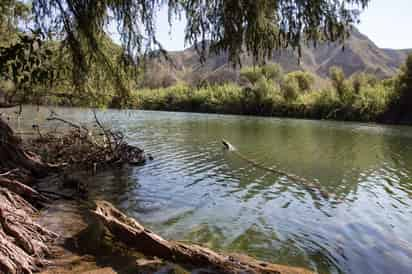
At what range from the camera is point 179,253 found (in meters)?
4.68

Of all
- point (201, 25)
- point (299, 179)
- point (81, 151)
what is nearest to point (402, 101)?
point (299, 179)

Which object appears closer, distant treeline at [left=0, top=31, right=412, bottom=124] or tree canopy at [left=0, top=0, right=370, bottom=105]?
tree canopy at [left=0, top=0, right=370, bottom=105]

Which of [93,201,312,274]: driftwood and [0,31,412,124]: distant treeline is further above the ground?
[0,31,412,124]: distant treeline

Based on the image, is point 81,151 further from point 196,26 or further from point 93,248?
point 196,26

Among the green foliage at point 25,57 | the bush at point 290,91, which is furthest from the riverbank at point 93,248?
the bush at point 290,91

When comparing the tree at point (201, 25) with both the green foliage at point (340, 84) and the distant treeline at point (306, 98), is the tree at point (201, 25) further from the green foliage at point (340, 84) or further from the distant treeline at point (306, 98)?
the green foliage at point (340, 84)

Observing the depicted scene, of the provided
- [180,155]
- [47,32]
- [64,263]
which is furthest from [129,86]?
[180,155]

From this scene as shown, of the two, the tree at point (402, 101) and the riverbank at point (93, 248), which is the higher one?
the tree at point (402, 101)

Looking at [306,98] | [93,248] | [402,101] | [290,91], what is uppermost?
[290,91]

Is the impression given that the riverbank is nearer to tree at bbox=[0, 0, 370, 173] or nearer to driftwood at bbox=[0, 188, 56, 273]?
driftwood at bbox=[0, 188, 56, 273]

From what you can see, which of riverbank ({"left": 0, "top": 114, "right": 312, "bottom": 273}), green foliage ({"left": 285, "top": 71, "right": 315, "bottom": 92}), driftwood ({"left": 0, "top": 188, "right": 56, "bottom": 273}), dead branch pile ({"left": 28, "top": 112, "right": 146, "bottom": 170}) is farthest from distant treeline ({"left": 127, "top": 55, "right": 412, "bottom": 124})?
driftwood ({"left": 0, "top": 188, "right": 56, "bottom": 273})

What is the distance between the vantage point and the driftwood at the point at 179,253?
4.52 m

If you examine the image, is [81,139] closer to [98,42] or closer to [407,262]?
[98,42]

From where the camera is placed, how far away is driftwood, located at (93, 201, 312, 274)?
14.8 feet
